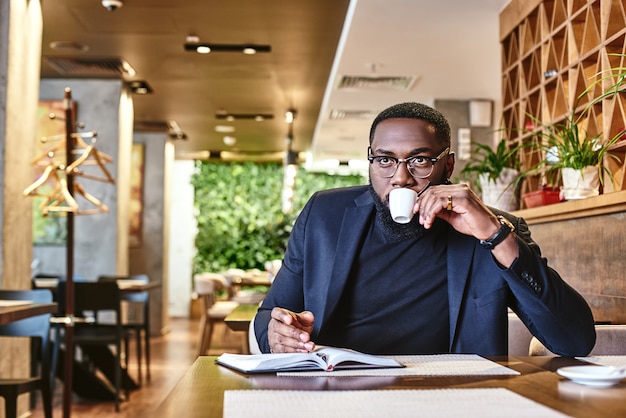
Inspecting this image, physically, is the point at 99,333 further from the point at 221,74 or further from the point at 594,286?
the point at 594,286

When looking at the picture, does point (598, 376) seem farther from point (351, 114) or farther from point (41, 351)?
point (351, 114)

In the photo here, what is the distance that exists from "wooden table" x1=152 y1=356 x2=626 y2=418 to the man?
27cm

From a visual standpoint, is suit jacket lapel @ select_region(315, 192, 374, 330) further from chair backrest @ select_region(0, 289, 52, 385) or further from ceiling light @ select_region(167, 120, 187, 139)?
ceiling light @ select_region(167, 120, 187, 139)

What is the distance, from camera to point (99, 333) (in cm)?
631

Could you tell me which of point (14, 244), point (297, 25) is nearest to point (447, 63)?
point (297, 25)

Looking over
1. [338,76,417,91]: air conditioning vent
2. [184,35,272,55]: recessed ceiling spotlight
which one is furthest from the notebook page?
[338,76,417,91]: air conditioning vent

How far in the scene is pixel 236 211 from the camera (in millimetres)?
15227

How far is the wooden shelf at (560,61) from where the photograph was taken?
3641 mm

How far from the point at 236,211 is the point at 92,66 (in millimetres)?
7466

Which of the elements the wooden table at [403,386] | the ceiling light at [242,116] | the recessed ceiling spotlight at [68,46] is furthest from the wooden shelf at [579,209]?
the ceiling light at [242,116]

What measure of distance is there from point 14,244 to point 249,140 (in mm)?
7893

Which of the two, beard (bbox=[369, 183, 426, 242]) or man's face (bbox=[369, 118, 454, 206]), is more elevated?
man's face (bbox=[369, 118, 454, 206])

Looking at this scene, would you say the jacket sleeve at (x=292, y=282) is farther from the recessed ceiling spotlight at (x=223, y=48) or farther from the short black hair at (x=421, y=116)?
the recessed ceiling spotlight at (x=223, y=48)

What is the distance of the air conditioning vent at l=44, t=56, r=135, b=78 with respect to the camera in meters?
7.70
